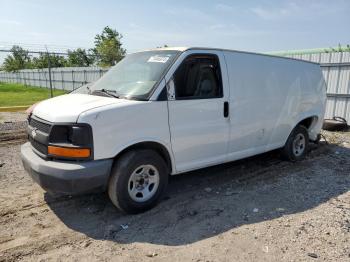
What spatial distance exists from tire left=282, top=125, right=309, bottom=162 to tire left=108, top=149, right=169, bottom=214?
3218 millimetres

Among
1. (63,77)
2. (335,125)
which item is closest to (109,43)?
(63,77)

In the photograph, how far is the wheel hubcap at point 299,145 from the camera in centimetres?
691

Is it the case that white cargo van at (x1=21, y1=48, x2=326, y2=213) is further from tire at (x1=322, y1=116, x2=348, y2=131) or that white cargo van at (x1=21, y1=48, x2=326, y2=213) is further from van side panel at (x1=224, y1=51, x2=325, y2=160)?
tire at (x1=322, y1=116, x2=348, y2=131)

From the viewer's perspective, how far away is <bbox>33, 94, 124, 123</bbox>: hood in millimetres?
3854

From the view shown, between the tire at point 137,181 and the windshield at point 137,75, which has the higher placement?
the windshield at point 137,75

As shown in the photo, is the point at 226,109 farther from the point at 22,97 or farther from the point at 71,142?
the point at 22,97

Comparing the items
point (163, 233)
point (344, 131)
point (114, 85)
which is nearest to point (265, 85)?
point (114, 85)

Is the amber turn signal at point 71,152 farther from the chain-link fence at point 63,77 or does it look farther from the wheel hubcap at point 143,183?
the chain-link fence at point 63,77

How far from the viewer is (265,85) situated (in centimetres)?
579

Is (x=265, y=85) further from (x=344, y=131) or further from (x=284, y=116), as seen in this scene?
(x=344, y=131)

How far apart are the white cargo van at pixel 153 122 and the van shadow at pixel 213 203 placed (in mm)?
332

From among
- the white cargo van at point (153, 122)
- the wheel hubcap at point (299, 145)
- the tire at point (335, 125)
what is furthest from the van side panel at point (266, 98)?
the tire at point (335, 125)

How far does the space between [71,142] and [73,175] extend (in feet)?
1.23

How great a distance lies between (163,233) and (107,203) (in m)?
1.11
